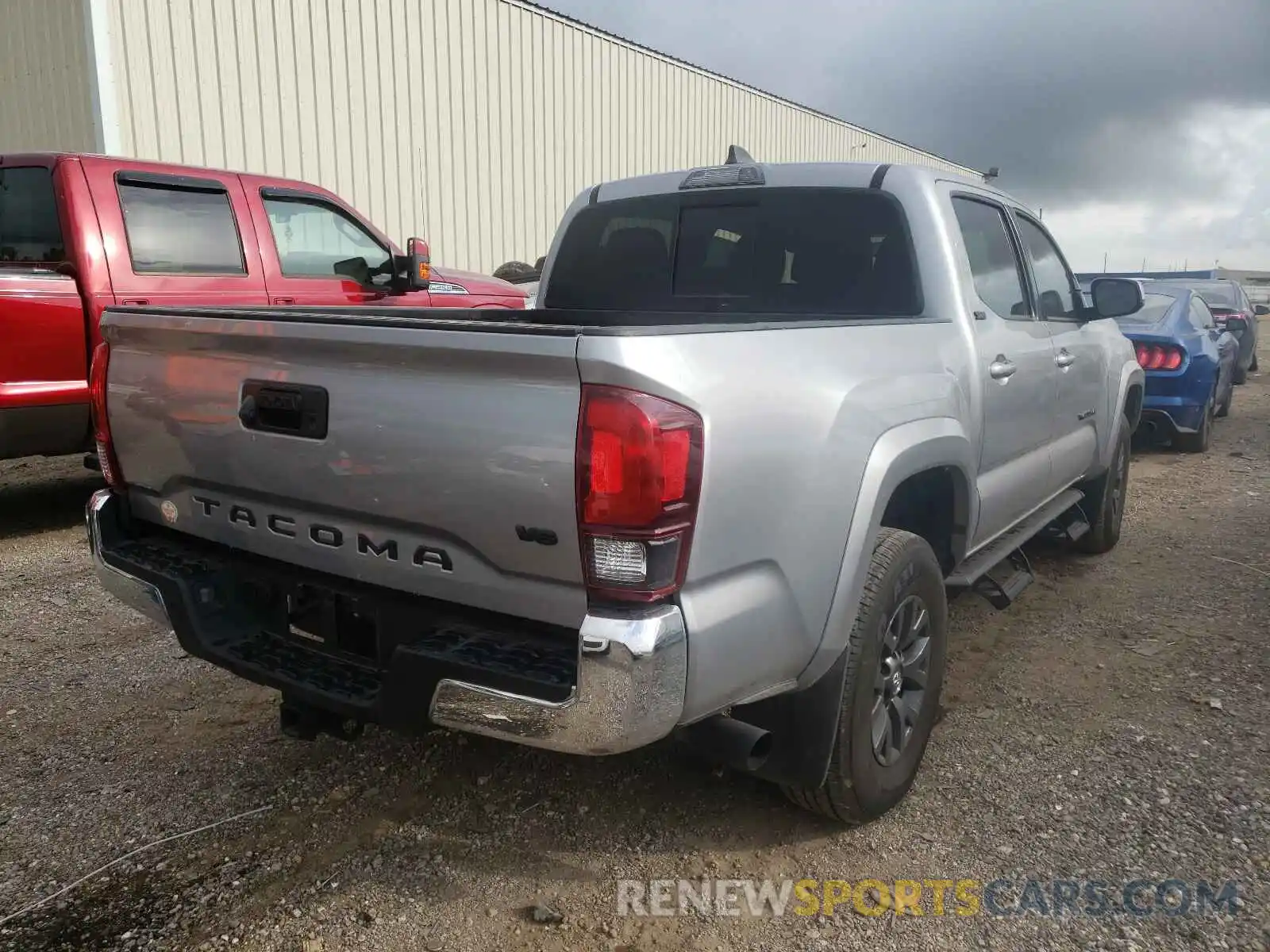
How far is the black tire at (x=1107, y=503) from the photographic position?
5141 mm

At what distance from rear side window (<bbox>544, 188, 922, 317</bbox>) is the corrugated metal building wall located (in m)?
6.61

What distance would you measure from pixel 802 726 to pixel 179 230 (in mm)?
5083

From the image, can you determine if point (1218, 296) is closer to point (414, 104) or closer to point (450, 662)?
point (414, 104)

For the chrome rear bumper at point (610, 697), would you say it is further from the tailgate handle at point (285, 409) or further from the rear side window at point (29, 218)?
the rear side window at point (29, 218)

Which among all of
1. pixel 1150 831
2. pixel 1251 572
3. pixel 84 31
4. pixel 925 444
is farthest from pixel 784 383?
pixel 84 31

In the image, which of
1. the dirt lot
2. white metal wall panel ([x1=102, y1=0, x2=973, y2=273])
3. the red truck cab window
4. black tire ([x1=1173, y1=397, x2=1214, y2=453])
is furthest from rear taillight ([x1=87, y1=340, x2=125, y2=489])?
black tire ([x1=1173, y1=397, x2=1214, y2=453])

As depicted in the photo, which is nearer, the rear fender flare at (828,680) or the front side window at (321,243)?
the rear fender flare at (828,680)

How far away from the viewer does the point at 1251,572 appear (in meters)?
5.03

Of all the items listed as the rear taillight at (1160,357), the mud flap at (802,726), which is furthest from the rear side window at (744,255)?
the rear taillight at (1160,357)

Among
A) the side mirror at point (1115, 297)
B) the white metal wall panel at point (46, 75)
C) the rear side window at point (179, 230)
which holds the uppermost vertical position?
the white metal wall panel at point (46, 75)

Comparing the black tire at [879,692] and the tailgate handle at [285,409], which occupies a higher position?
the tailgate handle at [285,409]

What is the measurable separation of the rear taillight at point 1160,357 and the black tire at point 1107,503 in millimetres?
3488

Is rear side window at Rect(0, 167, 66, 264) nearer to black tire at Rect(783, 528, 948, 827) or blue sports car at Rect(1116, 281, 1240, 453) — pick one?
black tire at Rect(783, 528, 948, 827)

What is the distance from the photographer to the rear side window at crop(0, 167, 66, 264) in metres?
5.33
